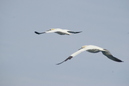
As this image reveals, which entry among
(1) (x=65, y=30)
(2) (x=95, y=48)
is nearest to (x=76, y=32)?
(1) (x=65, y=30)

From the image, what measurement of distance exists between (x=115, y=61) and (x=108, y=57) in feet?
8.60

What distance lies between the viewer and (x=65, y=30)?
92.6m

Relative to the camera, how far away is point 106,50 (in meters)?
67.5

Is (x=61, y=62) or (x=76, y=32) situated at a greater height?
(x=76, y=32)

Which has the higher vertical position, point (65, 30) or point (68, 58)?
point (65, 30)

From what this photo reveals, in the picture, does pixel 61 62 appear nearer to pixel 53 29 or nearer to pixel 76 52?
pixel 76 52

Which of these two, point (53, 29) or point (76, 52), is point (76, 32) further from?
point (76, 52)

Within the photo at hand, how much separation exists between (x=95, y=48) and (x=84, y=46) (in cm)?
205

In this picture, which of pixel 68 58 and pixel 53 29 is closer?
pixel 68 58

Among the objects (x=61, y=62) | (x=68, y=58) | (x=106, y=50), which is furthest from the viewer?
(x=106, y=50)

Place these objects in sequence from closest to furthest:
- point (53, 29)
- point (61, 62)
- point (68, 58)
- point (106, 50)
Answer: point (61, 62), point (68, 58), point (106, 50), point (53, 29)

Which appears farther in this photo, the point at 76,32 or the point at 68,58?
the point at 76,32

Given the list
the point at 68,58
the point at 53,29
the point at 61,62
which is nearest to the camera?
the point at 61,62

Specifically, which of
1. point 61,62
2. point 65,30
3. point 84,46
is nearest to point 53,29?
point 65,30
